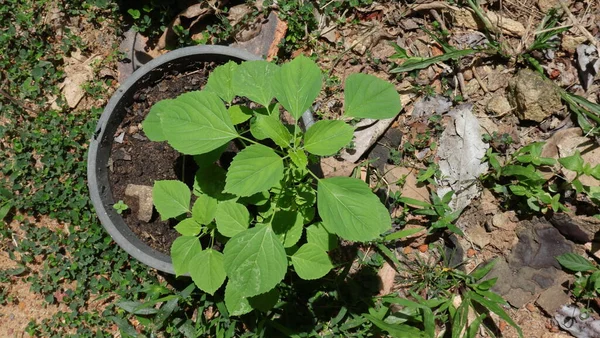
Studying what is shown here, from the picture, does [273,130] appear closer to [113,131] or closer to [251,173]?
[251,173]

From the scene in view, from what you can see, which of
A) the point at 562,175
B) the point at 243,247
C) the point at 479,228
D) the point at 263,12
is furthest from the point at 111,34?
the point at 562,175

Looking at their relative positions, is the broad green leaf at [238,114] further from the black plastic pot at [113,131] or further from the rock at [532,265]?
the rock at [532,265]

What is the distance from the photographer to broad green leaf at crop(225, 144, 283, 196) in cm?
166

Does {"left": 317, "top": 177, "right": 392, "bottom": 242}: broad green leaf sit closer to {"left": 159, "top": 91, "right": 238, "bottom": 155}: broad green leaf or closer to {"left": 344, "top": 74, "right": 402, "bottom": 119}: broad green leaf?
{"left": 344, "top": 74, "right": 402, "bottom": 119}: broad green leaf

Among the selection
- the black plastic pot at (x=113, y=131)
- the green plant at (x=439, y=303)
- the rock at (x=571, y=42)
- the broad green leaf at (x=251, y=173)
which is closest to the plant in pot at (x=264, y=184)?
the broad green leaf at (x=251, y=173)

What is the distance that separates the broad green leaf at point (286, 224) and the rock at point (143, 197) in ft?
2.76

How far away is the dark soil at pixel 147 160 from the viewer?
260cm

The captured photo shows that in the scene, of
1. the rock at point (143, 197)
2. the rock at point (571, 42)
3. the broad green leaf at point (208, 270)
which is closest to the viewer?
the broad green leaf at point (208, 270)

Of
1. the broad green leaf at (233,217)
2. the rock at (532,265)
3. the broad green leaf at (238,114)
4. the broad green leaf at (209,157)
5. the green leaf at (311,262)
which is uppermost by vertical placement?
the broad green leaf at (238,114)

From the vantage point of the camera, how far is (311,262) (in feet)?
6.68

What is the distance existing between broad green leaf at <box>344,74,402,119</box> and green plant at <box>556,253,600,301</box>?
1.47 m

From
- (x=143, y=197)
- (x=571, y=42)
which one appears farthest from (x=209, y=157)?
(x=571, y=42)

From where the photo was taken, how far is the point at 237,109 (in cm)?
207

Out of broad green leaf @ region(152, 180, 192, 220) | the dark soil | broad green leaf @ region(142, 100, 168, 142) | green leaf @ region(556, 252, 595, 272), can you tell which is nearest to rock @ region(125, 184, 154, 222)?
the dark soil
